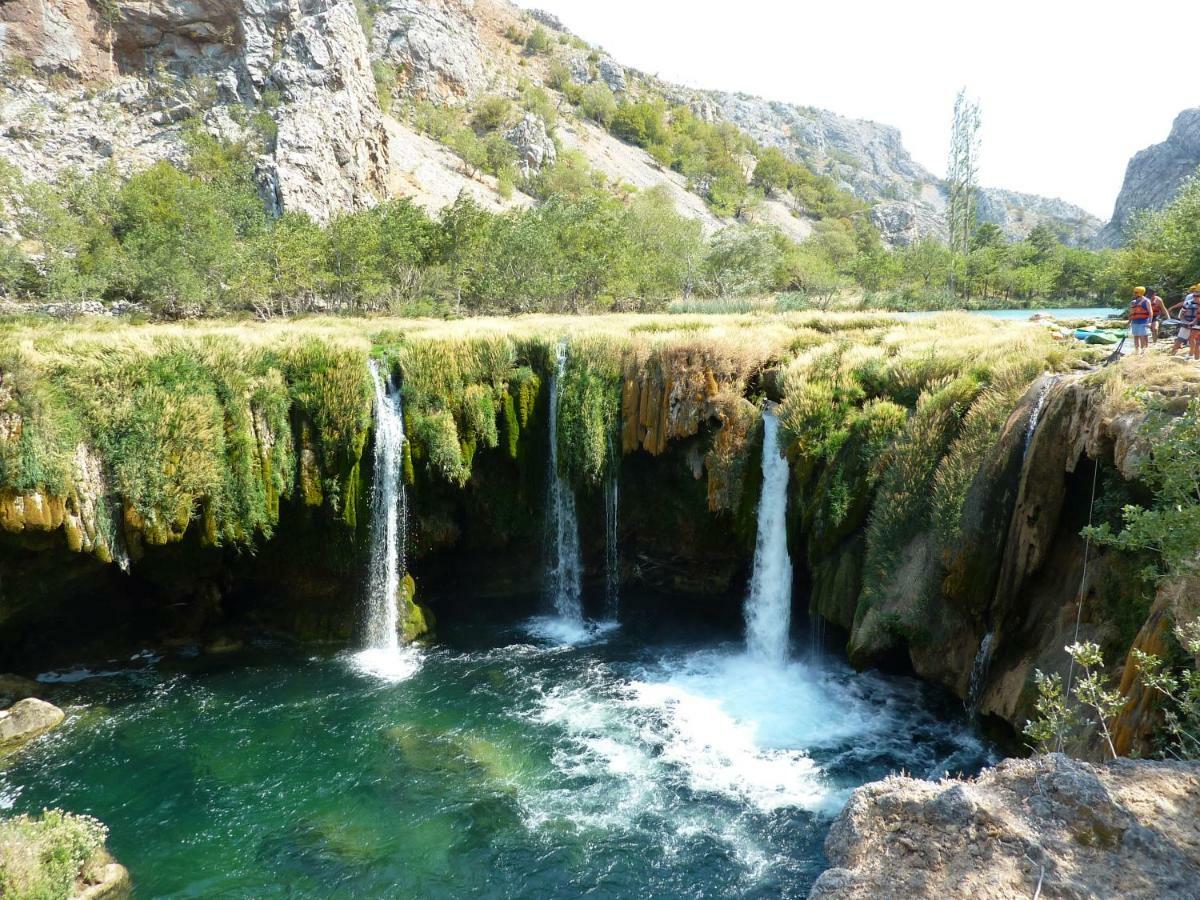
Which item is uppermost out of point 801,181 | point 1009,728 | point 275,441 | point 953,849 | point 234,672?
point 801,181

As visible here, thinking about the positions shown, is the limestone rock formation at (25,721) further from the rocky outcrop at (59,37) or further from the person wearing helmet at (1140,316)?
the rocky outcrop at (59,37)

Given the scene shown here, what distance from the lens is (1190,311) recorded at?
37.8 ft

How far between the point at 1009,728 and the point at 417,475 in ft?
42.7

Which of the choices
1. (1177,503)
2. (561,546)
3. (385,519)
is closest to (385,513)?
(385,519)

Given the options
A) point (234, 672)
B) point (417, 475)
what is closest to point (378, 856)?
point (234, 672)

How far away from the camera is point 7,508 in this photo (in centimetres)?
1239

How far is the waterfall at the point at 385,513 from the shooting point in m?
16.3

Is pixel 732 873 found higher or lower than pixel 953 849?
lower

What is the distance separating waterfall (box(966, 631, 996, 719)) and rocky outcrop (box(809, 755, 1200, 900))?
18.2 ft

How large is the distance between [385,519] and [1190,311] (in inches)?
640

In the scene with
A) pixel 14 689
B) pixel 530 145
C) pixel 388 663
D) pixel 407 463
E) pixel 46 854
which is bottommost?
pixel 388 663

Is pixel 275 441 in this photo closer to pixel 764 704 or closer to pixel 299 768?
pixel 299 768

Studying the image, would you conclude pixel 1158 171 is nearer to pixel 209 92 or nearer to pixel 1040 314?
pixel 1040 314

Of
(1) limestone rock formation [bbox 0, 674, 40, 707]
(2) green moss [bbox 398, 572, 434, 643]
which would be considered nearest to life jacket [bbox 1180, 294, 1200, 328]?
(2) green moss [bbox 398, 572, 434, 643]
